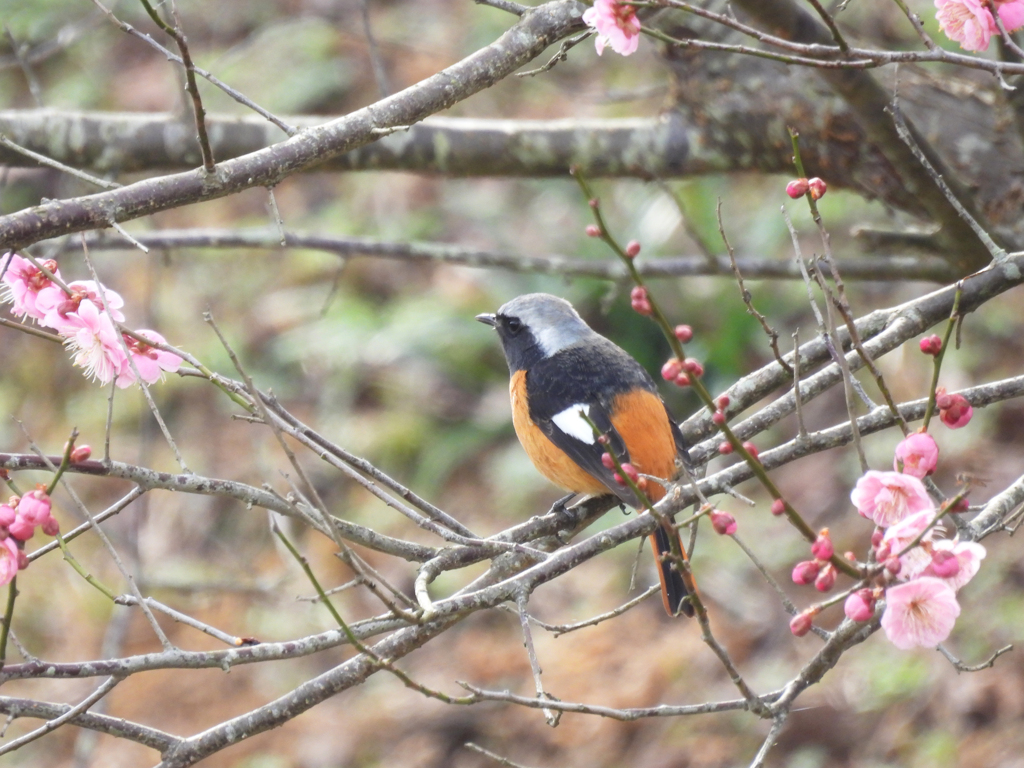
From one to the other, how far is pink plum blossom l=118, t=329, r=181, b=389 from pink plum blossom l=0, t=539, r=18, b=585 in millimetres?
548

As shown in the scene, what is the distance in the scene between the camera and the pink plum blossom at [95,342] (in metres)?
2.35

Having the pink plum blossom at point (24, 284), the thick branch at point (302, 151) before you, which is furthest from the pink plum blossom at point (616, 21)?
the pink plum blossom at point (24, 284)

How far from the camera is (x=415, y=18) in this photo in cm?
1159

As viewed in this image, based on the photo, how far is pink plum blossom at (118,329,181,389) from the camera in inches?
96.7

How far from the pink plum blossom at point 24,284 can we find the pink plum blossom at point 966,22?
2.12 meters

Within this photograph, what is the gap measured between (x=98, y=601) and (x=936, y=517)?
7191mm

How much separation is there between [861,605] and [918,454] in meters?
0.35

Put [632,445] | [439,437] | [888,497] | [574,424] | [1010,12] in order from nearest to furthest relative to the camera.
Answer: [888,497]
[1010,12]
[632,445]
[574,424]
[439,437]

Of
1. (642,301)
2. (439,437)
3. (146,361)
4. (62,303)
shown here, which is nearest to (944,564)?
(642,301)

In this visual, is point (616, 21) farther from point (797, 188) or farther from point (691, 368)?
point (691, 368)

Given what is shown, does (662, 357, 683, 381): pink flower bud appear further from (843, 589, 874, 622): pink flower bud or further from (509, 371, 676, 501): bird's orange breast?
(509, 371, 676, 501): bird's orange breast

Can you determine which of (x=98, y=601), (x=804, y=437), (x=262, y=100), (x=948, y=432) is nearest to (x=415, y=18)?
(x=262, y=100)

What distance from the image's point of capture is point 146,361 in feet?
8.14

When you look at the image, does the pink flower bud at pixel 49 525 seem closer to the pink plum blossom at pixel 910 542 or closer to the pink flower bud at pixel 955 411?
the pink plum blossom at pixel 910 542
